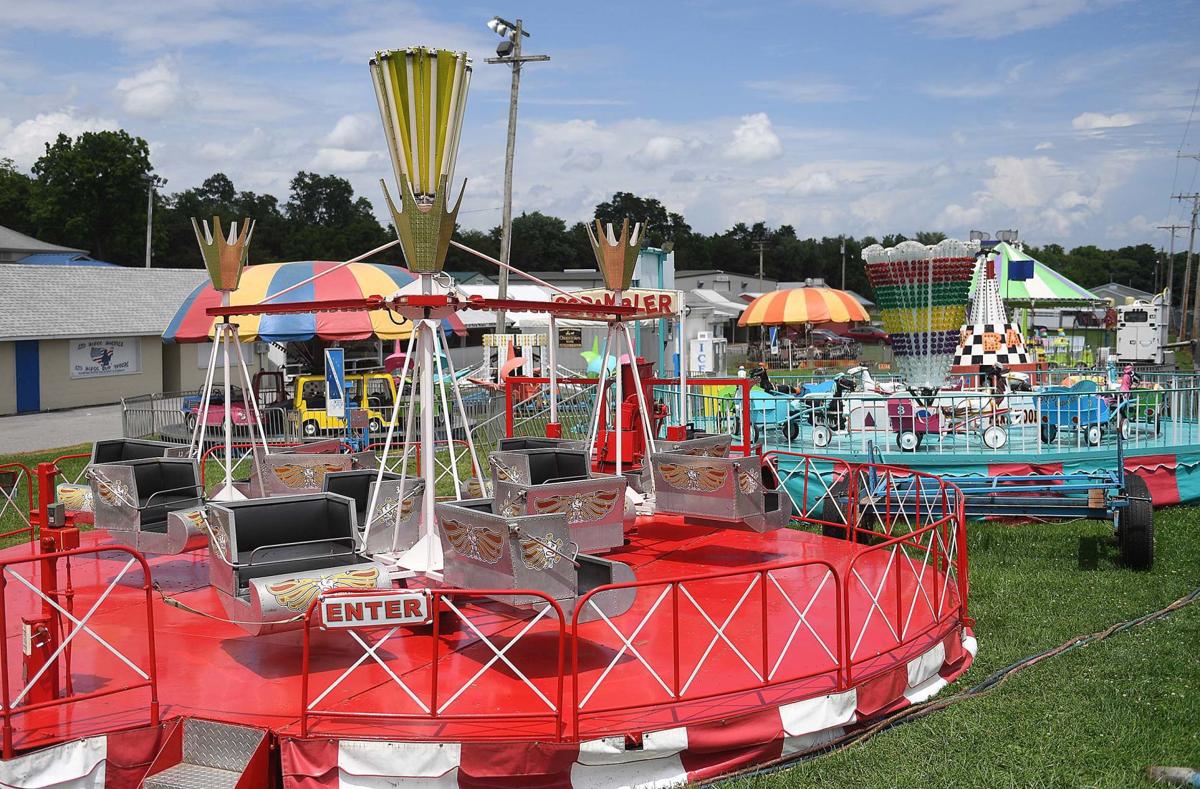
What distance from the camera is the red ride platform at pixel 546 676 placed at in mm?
5746

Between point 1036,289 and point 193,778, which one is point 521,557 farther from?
point 1036,289

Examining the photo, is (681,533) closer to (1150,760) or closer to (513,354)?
(1150,760)

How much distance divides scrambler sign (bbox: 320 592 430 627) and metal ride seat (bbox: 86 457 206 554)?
326 centimetres

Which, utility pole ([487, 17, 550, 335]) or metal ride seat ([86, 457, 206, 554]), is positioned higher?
utility pole ([487, 17, 550, 335])

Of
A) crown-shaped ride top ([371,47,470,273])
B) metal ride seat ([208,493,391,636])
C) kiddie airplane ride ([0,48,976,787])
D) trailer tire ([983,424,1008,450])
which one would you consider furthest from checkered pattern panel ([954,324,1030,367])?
metal ride seat ([208,493,391,636])

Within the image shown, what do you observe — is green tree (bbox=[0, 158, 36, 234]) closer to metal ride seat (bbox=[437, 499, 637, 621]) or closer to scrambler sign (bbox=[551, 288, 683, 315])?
scrambler sign (bbox=[551, 288, 683, 315])

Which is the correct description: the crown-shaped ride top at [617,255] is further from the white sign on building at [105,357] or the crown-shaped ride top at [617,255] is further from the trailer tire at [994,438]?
the white sign on building at [105,357]

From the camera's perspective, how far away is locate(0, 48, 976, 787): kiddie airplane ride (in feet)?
18.8

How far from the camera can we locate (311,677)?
22.4 feet

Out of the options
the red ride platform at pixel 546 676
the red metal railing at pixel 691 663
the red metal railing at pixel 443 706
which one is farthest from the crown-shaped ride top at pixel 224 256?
the red metal railing at pixel 691 663

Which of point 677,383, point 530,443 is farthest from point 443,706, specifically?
point 677,383

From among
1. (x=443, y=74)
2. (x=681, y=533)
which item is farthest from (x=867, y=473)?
(x=443, y=74)

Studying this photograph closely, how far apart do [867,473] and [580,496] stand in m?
5.49

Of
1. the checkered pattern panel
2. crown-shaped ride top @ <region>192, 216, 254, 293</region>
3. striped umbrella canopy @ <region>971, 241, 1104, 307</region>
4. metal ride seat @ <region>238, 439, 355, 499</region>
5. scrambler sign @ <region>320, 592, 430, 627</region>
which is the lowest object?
scrambler sign @ <region>320, 592, 430, 627</region>
